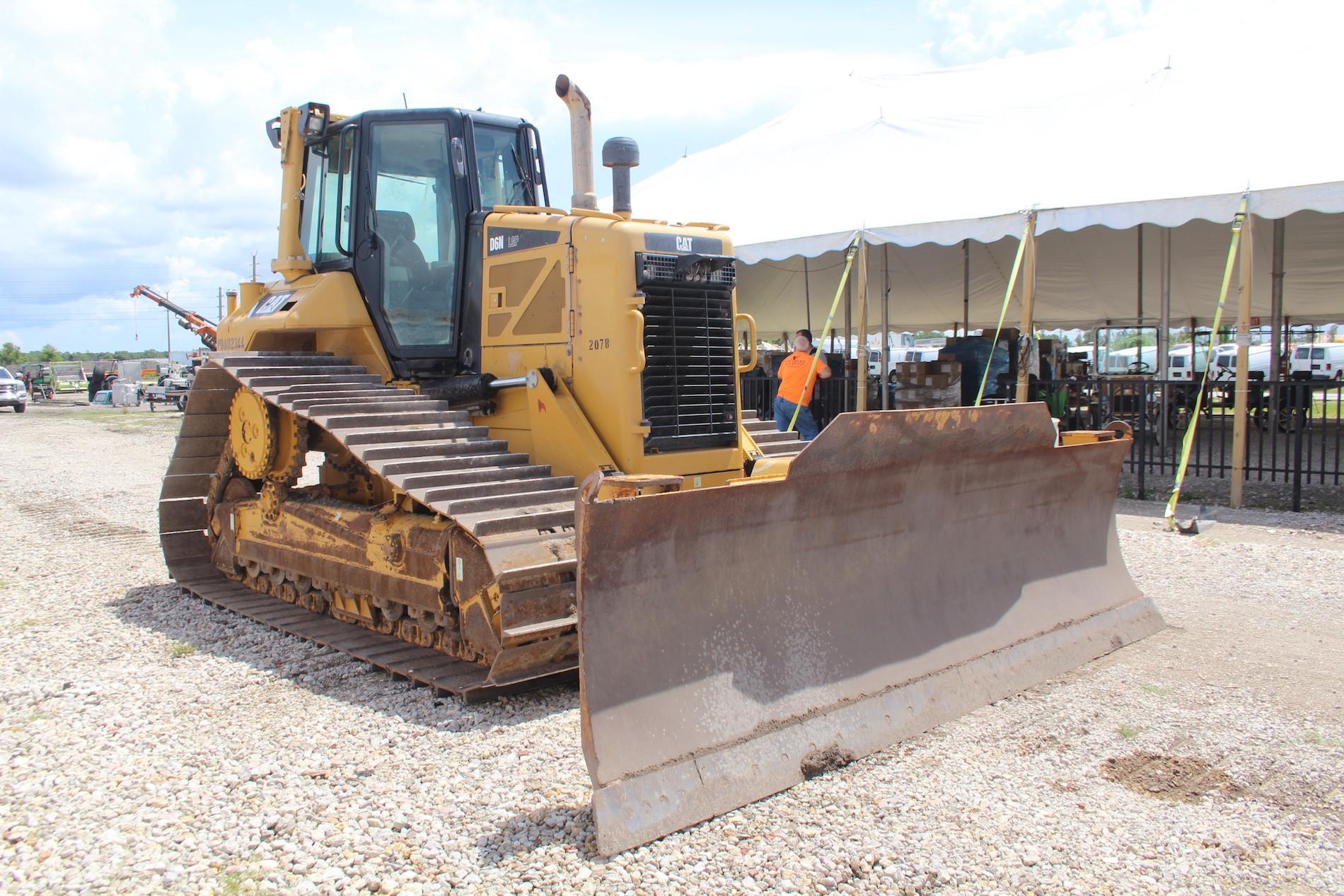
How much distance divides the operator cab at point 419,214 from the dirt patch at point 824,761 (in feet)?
11.1

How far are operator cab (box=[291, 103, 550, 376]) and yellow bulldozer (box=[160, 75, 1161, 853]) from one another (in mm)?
Answer: 18

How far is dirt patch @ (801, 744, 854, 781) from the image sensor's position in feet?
12.2

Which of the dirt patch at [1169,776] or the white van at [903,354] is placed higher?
the white van at [903,354]

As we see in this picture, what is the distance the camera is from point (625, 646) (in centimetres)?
354

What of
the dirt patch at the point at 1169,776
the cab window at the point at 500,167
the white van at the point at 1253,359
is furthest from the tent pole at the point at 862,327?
the white van at the point at 1253,359

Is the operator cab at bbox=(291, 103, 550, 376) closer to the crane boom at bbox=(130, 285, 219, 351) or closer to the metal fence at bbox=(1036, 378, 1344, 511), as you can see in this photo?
the metal fence at bbox=(1036, 378, 1344, 511)

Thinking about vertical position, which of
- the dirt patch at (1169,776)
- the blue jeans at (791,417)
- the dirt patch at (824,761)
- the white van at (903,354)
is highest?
the white van at (903,354)

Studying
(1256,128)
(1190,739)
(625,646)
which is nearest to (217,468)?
(625,646)

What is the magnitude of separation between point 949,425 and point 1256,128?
8.49m

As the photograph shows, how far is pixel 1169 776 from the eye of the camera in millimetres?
3730

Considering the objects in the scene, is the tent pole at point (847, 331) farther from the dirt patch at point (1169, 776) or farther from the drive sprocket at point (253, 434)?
the dirt patch at point (1169, 776)

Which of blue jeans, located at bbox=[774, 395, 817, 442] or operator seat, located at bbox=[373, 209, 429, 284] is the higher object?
operator seat, located at bbox=[373, 209, 429, 284]

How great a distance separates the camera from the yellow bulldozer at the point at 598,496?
3.64 m

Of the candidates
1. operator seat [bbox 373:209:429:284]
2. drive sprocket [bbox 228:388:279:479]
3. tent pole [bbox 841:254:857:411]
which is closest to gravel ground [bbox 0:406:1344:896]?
drive sprocket [bbox 228:388:279:479]
